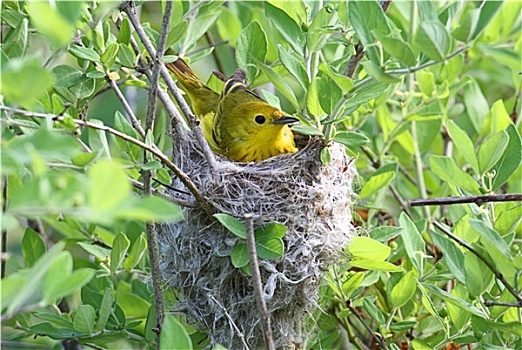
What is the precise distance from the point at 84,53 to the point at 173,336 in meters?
1.04

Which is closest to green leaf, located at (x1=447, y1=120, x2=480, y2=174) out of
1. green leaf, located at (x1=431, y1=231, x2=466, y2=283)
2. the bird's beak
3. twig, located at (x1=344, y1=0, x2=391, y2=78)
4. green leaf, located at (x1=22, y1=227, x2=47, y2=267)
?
green leaf, located at (x1=431, y1=231, x2=466, y2=283)

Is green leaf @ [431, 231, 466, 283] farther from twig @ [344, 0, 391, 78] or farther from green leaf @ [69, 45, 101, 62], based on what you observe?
green leaf @ [69, 45, 101, 62]

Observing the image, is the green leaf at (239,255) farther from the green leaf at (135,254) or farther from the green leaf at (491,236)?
the green leaf at (491,236)

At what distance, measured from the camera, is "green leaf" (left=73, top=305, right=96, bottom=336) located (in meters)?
2.42

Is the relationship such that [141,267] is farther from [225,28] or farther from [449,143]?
[449,143]

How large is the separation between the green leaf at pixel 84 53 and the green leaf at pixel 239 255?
74 centimetres

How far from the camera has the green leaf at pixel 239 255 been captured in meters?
2.36

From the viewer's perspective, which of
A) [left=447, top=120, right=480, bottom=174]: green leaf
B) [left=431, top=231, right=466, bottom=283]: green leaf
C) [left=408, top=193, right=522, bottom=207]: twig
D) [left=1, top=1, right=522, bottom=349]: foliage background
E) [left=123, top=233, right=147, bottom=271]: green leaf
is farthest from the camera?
[left=123, top=233, right=147, bottom=271]: green leaf

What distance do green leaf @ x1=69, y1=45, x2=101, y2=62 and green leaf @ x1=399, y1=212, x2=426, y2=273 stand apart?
3.79 feet

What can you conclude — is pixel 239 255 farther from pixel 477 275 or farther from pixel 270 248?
pixel 477 275

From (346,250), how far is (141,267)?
885 mm

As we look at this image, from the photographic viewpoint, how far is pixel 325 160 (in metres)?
Answer: 2.45

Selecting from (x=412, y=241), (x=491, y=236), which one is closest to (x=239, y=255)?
(x=412, y=241)

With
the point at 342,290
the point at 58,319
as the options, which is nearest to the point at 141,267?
the point at 58,319
